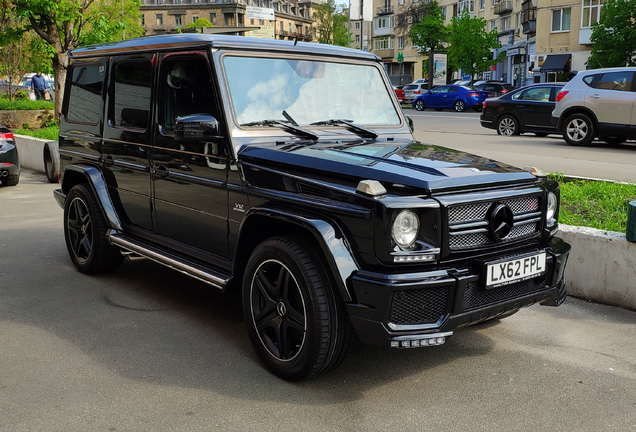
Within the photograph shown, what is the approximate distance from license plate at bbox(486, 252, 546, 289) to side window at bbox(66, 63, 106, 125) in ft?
12.1

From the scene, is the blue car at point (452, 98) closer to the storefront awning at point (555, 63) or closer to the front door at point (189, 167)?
the storefront awning at point (555, 63)

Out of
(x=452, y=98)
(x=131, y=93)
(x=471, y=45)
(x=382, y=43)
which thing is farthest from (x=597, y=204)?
(x=382, y=43)

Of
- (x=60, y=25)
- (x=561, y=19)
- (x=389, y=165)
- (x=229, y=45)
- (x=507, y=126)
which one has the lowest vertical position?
(x=507, y=126)

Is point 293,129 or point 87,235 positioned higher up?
point 293,129

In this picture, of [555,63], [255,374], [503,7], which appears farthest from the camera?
[503,7]

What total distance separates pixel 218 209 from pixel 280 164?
2.15 ft

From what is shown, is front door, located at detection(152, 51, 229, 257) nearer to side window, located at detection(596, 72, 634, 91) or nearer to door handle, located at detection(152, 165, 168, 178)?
door handle, located at detection(152, 165, 168, 178)

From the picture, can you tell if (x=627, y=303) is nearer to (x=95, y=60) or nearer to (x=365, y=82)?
(x=365, y=82)

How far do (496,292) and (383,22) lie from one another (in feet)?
292

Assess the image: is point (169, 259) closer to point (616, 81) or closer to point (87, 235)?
point (87, 235)

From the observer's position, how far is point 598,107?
15.7 m

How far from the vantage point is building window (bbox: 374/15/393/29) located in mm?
87762

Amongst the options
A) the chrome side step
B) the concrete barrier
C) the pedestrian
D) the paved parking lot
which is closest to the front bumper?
the paved parking lot

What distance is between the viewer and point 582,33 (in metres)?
47.6
